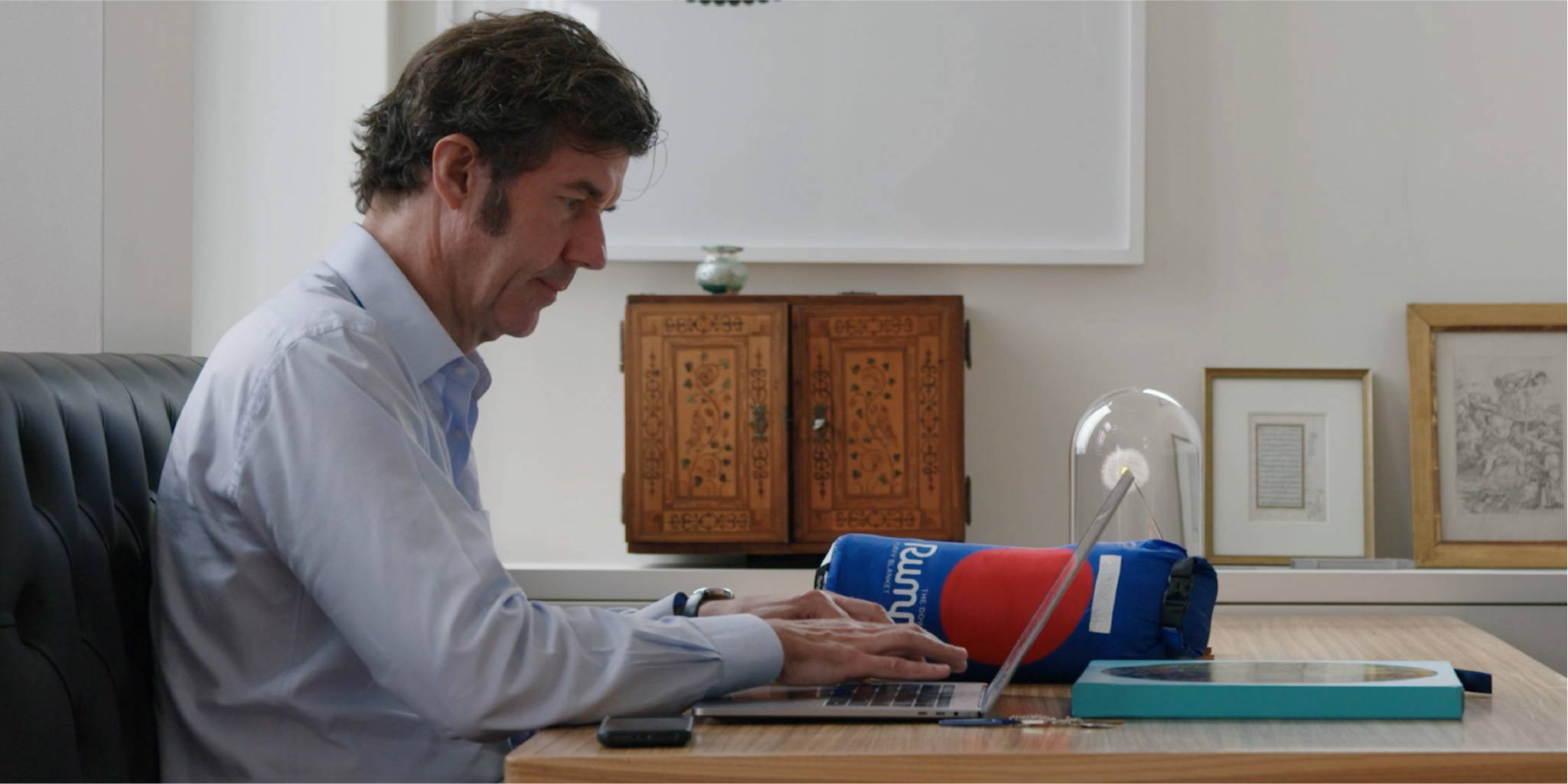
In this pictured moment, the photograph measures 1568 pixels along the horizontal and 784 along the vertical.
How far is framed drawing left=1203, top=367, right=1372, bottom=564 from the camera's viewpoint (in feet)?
10.2

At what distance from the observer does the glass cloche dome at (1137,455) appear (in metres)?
2.32

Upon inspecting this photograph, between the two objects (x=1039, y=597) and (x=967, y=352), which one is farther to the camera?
(x=967, y=352)

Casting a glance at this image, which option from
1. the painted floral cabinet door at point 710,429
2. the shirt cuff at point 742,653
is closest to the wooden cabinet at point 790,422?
the painted floral cabinet door at point 710,429

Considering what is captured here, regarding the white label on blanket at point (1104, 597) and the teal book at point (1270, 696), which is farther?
the white label on blanket at point (1104, 597)

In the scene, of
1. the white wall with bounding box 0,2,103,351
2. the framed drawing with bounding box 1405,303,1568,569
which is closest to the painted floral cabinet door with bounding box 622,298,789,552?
the white wall with bounding box 0,2,103,351

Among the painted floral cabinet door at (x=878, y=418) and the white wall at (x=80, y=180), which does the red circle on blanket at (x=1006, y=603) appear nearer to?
the white wall at (x=80, y=180)

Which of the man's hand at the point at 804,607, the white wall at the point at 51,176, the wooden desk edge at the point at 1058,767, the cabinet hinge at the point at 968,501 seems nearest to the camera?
the wooden desk edge at the point at 1058,767

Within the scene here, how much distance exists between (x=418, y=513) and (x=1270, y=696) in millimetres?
759

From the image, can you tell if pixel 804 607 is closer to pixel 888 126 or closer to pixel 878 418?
pixel 878 418

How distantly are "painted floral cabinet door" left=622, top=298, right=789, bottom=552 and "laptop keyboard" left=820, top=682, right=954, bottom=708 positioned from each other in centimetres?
154

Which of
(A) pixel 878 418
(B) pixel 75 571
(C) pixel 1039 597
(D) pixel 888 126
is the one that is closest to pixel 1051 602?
(C) pixel 1039 597

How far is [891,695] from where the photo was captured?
1.36 metres

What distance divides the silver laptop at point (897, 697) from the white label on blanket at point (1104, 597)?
0.09m

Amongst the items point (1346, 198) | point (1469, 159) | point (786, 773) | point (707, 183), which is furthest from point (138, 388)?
point (1469, 159)
